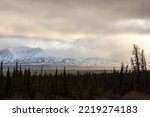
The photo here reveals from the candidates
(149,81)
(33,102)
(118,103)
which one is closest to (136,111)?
(118,103)

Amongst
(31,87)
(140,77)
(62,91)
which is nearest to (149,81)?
(140,77)

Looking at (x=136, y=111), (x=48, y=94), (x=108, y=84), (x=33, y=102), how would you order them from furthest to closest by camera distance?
(x=108, y=84)
(x=48, y=94)
(x=33, y=102)
(x=136, y=111)

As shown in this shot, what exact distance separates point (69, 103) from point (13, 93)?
270 feet

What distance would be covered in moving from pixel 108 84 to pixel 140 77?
24.8m

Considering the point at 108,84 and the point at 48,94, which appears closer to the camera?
the point at 48,94

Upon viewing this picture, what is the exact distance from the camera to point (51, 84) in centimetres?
11569

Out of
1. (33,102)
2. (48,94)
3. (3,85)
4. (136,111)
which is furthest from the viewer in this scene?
(48,94)

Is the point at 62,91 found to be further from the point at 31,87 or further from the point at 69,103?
the point at 69,103

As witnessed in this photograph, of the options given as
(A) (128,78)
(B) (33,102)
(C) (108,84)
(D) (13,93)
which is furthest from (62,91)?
(B) (33,102)

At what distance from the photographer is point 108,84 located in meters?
142

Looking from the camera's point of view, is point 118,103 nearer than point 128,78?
Yes

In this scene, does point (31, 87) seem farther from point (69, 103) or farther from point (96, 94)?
point (69, 103)

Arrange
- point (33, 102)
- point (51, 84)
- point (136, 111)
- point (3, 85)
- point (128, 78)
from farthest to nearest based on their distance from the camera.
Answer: point (128, 78) < point (51, 84) < point (3, 85) < point (33, 102) < point (136, 111)

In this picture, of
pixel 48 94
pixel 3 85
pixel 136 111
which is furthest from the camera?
pixel 48 94
